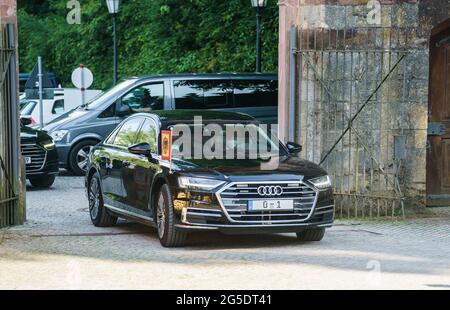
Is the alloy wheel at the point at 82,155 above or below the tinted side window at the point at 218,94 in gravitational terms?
below

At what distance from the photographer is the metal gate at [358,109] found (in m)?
15.7

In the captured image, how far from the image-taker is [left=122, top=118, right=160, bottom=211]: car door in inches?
506

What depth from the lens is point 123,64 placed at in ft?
132

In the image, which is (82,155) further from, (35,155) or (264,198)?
(264,198)

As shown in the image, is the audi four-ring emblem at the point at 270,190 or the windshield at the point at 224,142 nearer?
the audi four-ring emblem at the point at 270,190

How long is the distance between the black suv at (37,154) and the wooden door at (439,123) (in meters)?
7.24

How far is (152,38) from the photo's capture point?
3725 cm

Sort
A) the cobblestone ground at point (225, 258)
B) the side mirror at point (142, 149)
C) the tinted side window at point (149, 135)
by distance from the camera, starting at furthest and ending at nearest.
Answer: the tinted side window at point (149, 135), the side mirror at point (142, 149), the cobblestone ground at point (225, 258)

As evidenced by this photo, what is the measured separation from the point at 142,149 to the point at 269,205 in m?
1.78

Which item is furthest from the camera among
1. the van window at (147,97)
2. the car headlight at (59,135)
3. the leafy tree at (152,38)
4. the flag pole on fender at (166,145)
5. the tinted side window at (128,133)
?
the leafy tree at (152,38)

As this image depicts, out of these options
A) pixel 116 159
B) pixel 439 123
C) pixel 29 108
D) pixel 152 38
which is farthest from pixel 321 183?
pixel 152 38

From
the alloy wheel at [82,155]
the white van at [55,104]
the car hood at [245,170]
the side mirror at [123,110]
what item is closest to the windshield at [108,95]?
the side mirror at [123,110]

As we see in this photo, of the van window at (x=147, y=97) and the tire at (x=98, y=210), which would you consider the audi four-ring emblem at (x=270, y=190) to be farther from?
the van window at (x=147, y=97)

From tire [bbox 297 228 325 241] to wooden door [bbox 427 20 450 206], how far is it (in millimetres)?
4353
